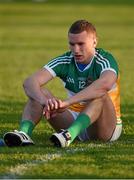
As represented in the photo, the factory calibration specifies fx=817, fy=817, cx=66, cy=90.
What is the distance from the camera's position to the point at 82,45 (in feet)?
29.5

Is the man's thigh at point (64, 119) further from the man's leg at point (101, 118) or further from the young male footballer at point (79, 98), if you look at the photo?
the man's leg at point (101, 118)

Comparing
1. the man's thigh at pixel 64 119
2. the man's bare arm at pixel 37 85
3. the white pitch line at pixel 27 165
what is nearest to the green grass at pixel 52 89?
the white pitch line at pixel 27 165

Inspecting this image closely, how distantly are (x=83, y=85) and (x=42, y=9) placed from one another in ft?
161

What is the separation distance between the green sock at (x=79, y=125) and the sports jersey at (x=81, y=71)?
38 cm

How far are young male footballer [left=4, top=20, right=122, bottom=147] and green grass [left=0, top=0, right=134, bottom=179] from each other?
169mm

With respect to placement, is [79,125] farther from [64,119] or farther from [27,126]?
[27,126]

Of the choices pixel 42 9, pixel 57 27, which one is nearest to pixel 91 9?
pixel 42 9

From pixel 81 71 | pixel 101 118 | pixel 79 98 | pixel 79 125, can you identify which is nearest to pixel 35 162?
pixel 79 125

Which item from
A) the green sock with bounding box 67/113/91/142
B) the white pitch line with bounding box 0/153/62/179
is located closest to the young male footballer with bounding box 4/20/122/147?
the green sock with bounding box 67/113/91/142

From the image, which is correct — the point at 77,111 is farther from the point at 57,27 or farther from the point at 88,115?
the point at 57,27

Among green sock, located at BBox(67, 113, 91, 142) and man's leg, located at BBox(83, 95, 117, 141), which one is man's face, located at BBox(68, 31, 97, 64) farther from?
green sock, located at BBox(67, 113, 91, 142)

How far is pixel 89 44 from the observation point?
9.05 meters

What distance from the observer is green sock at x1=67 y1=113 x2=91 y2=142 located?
8.76 metres

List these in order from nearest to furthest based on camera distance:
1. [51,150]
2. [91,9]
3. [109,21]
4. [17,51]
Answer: [51,150]
[17,51]
[109,21]
[91,9]
